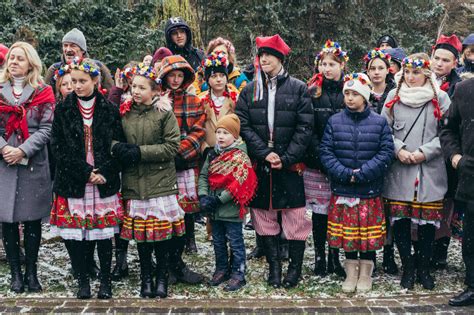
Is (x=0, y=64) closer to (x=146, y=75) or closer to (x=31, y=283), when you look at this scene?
(x=146, y=75)

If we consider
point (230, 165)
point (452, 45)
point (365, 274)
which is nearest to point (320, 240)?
point (365, 274)

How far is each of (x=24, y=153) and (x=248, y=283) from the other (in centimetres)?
255

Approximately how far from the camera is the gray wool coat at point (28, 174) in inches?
212

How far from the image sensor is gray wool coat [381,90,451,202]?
217 inches

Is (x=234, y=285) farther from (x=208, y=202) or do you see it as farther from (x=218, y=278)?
(x=208, y=202)

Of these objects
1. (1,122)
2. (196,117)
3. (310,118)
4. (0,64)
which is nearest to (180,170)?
(196,117)

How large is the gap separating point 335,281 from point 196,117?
7.36ft

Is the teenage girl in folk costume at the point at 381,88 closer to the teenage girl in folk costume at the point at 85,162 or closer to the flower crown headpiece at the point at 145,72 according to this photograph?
the flower crown headpiece at the point at 145,72

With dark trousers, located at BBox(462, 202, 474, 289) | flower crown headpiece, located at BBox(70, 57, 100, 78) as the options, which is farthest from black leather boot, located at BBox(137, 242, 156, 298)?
dark trousers, located at BBox(462, 202, 474, 289)

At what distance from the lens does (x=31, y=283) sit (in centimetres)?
552

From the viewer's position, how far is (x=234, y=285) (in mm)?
5570

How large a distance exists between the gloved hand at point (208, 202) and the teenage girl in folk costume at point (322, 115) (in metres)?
1.07

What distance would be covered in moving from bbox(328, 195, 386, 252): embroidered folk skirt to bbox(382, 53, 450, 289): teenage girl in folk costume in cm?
23

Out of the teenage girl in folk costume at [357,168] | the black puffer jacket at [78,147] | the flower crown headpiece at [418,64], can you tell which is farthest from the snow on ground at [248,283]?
the flower crown headpiece at [418,64]
